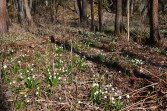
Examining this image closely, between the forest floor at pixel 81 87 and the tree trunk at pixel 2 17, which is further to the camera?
the tree trunk at pixel 2 17

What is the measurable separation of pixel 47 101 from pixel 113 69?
2399mm

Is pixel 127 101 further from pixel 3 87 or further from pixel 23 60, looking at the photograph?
pixel 23 60

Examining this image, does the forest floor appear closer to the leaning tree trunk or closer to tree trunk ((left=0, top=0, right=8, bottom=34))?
the leaning tree trunk

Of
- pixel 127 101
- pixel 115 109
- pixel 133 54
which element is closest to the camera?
pixel 115 109

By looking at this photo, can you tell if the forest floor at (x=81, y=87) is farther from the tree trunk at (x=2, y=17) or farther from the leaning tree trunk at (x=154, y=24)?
the tree trunk at (x=2, y=17)

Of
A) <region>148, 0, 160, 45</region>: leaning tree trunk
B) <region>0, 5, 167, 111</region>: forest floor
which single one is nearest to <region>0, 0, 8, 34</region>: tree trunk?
<region>0, 5, 167, 111</region>: forest floor

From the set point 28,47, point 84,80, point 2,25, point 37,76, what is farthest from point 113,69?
point 2,25

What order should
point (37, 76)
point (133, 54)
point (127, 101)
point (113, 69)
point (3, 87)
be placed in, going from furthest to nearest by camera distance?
point (133, 54), point (113, 69), point (37, 76), point (3, 87), point (127, 101)

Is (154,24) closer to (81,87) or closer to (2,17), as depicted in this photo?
(81,87)

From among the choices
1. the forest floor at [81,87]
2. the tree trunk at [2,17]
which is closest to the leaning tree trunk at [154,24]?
the forest floor at [81,87]

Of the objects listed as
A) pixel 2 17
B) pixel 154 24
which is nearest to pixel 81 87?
pixel 154 24

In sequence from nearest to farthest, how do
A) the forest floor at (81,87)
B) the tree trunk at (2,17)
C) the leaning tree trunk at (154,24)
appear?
the forest floor at (81,87) → the leaning tree trunk at (154,24) → the tree trunk at (2,17)

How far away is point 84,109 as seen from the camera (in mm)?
2602

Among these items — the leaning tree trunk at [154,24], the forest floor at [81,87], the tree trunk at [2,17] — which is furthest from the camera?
the tree trunk at [2,17]
